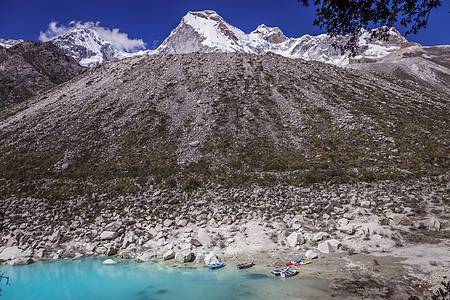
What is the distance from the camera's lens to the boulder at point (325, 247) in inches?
502

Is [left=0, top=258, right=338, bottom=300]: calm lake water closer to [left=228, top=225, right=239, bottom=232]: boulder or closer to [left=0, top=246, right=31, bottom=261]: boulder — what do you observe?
[left=0, top=246, right=31, bottom=261]: boulder

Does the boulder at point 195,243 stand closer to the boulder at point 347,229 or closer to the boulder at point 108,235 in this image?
the boulder at point 108,235

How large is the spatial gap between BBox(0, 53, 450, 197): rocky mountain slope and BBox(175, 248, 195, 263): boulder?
959 centimetres

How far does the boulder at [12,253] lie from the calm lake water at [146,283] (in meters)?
0.94

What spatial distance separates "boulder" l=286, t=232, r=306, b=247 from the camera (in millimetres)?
13893

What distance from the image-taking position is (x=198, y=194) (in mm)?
21859

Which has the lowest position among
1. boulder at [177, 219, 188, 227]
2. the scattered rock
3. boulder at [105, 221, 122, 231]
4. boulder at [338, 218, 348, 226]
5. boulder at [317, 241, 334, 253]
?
boulder at [317, 241, 334, 253]

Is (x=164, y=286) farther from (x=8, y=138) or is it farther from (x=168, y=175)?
(x=8, y=138)

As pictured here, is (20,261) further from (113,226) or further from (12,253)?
(113,226)

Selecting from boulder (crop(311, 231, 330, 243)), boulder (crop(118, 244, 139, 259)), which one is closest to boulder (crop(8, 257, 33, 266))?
boulder (crop(118, 244, 139, 259))

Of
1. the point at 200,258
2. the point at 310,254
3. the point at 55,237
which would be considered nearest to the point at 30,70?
the point at 55,237

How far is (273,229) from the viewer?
15898mm

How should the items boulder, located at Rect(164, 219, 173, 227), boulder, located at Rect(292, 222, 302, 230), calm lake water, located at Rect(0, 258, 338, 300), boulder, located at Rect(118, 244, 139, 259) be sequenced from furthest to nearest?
Answer: boulder, located at Rect(164, 219, 173, 227), boulder, located at Rect(292, 222, 302, 230), boulder, located at Rect(118, 244, 139, 259), calm lake water, located at Rect(0, 258, 338, 300)

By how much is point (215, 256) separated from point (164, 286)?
313cm
